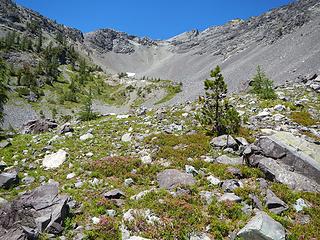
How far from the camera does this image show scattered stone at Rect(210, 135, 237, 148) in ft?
56.4

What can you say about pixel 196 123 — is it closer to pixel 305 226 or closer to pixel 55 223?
pixel 305 226

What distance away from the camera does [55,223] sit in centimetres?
1006

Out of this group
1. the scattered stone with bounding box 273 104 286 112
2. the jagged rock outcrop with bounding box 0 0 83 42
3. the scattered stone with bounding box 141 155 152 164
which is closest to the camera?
the scattered stone with bounding box 141 155 152 164

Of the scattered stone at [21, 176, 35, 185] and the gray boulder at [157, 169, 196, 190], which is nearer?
the gray boulder at [157, 169, 196, 190]

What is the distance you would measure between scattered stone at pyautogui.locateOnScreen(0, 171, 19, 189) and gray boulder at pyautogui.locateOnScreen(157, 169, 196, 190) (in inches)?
284

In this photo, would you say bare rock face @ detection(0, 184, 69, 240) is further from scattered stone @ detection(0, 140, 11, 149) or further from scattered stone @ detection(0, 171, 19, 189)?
scattered stone @ detection(0, 140, 11, 149)

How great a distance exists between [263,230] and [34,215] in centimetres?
792

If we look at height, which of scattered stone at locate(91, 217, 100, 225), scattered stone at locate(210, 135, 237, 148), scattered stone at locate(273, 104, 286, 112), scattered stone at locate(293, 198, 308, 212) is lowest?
scattered stone at locate(293, 198, 308, 212)

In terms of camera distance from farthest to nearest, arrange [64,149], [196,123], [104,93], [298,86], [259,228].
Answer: [104,93] < [298,86] < [196,123] < [64,149] < [259,228]

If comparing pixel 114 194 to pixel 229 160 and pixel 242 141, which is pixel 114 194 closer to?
pixel 229 160

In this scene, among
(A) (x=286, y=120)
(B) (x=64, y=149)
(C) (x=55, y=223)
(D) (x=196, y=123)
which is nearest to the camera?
(C) (x=55, y=223)

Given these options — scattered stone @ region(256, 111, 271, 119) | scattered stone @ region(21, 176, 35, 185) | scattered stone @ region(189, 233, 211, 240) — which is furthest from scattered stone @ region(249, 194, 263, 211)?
scattered stone @ region(256, 111, 271, 119)

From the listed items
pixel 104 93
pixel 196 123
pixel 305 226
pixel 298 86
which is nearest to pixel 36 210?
pixel 305 226

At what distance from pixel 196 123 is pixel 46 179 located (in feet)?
39.3
